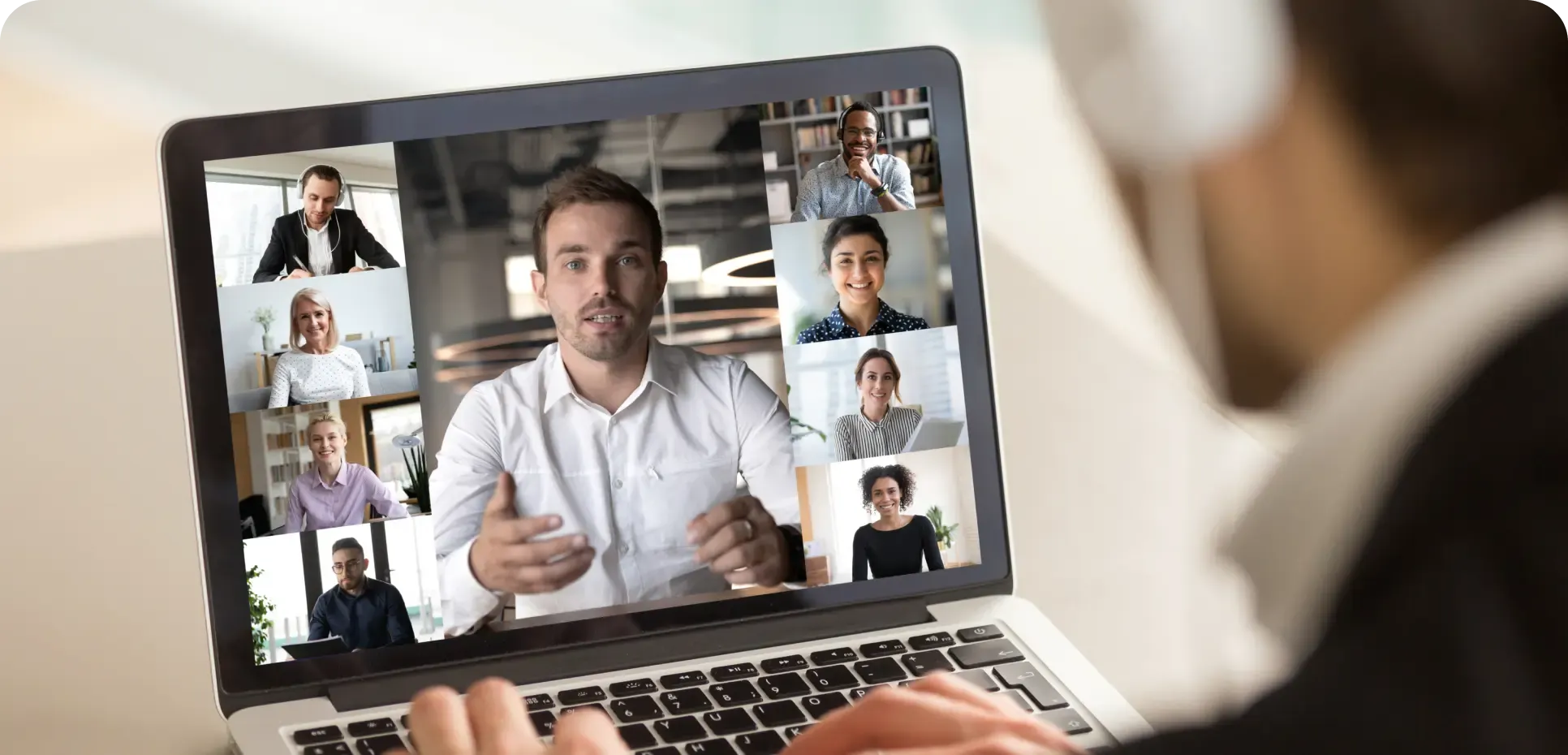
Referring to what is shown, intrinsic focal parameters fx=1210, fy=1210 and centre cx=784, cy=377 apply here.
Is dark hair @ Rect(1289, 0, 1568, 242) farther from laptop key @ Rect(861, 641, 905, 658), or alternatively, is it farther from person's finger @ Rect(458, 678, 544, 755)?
laptop key @ Rect(861, 641, 905, 658)

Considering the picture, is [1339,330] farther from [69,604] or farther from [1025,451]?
[69,604]

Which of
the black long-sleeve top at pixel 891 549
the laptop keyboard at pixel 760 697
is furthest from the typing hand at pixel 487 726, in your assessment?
the black long-sleeve top at pixel 891 549

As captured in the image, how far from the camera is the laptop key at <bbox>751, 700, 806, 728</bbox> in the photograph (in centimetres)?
57

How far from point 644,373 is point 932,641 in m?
0.20

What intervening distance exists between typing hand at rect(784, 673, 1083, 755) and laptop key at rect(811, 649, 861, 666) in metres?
0.22

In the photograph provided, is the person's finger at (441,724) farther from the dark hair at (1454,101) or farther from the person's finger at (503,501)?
the dark hair at (1454,101)

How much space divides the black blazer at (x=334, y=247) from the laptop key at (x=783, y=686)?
0.90 ft

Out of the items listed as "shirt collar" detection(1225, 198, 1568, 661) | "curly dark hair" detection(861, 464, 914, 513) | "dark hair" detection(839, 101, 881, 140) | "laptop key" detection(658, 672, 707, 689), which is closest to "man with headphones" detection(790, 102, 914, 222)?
"dark hair" detection(839, 101, 881, 140)

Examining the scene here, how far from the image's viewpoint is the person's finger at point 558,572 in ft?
2.02

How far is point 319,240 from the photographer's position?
587 mm

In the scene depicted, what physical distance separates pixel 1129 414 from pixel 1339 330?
0.69 m

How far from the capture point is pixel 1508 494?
182 mm

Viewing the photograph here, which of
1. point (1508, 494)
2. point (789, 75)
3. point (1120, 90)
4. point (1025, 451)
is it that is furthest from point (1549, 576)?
point (1025, 451)

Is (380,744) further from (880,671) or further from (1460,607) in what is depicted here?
(1460,607)
